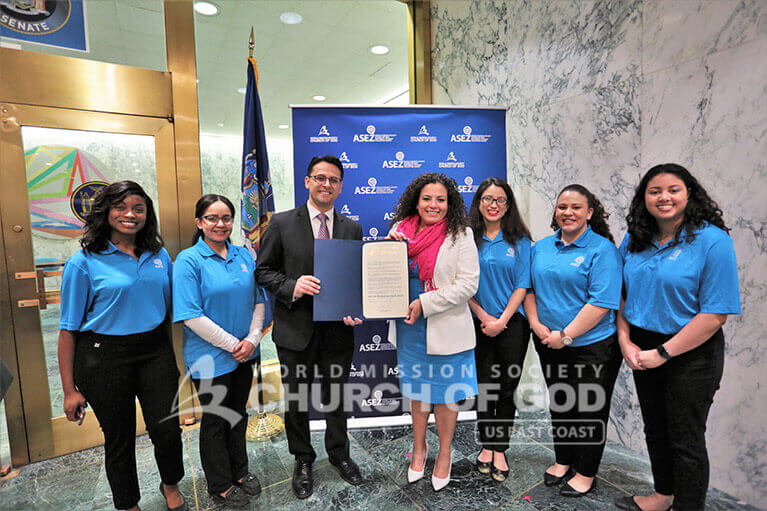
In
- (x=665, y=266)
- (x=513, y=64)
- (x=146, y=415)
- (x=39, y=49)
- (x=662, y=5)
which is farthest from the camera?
(x=513, y=64)

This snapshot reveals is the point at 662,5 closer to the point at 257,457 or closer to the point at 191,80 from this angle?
the point at 191,80

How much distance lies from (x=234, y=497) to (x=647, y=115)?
3283 mm

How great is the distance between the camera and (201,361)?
184cm

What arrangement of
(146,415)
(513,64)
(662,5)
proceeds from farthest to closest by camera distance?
(513,64)
(662,5)
(146,415)

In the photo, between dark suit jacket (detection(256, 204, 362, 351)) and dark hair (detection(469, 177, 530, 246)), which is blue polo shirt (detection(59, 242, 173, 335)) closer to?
dark suit jacket (detection(256, 204, 362, 351))

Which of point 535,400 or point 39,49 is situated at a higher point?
point 39,49

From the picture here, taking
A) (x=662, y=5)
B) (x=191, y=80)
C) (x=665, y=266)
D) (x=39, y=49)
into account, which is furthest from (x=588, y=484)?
(x=39, y=49)

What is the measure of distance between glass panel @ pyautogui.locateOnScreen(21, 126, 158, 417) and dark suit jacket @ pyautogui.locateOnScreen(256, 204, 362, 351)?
1.49 metres

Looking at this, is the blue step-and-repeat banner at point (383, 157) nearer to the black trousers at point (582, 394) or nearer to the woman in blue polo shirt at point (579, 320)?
the woman in blue polo shirt at point (579, 320)

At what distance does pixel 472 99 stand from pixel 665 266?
2.33m

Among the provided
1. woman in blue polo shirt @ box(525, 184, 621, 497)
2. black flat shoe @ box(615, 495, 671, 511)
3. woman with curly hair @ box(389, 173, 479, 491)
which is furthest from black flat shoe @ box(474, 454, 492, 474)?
black flat shoe @ box(615, 495, 671, 511)

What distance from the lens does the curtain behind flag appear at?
267cm

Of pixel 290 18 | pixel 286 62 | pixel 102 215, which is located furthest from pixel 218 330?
pixel 286 62

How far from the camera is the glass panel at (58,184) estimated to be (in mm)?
2391
